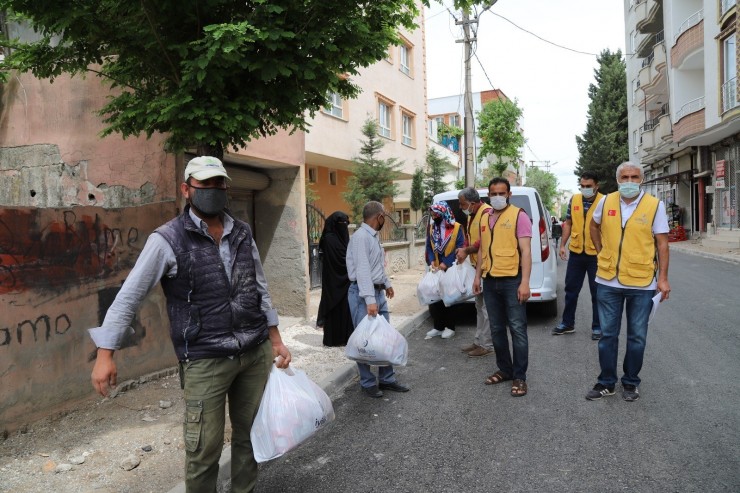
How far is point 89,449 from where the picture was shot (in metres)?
3.95

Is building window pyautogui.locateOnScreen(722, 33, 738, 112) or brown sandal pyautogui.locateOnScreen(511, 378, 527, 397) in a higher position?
building window pyautogui.locateOnScreen(722, 33, 738, 112)

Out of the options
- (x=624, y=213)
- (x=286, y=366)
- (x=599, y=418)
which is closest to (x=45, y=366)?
(x=286, y=366)

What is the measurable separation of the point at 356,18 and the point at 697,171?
28233mm

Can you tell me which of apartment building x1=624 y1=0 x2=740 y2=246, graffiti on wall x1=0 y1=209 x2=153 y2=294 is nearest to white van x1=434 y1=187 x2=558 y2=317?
graffiti on wall x1=0 y1=209 x2=153 y2=294

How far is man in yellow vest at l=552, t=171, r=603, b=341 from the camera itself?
6625mm

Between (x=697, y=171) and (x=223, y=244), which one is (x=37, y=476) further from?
(x=697, y=171)

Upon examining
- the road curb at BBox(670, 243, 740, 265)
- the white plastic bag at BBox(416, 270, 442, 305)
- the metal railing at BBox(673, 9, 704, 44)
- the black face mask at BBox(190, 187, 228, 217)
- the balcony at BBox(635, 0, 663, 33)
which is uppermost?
the balcony at BBox(635, 0, 663, 33)

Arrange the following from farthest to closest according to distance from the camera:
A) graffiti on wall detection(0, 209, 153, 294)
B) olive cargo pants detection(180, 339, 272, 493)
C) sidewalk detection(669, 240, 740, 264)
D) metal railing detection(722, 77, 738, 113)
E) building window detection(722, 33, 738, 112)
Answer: building window detection(722, 33, 738, 112), metal railing detection(722, 77, 738, 113), sidewalk detection(669, 240, 740, 264), graffiti on wall detection(0, 209, 153, 294), olive cargo pants detection(180, 339, 272, 493)

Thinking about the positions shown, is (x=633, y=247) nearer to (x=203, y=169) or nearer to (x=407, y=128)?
(x=203, y=169)

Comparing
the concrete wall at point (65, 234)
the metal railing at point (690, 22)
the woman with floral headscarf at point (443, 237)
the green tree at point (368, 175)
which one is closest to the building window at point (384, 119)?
the green tree at point (368, 175)

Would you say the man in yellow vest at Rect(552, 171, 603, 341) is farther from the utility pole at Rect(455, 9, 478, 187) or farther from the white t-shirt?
the utility pole at Rect(455, 9, 478, 187)

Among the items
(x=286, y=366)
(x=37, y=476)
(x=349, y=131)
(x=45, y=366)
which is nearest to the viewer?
(x=286, y=366)

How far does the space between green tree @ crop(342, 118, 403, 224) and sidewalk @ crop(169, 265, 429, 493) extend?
6.64m

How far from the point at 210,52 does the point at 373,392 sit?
3280 millimetres
